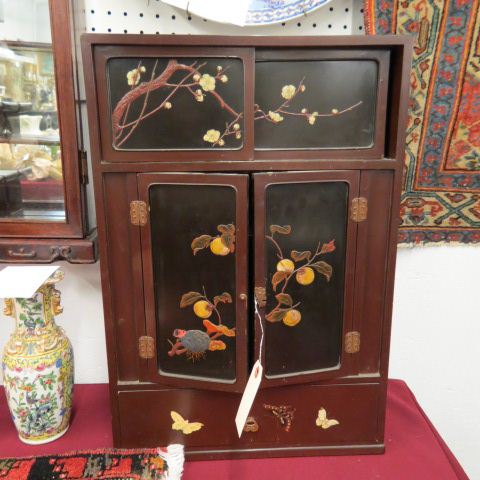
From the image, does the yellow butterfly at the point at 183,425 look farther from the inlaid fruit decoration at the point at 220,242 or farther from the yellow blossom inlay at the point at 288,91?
the yellow blossom inlay at the point at 288,91

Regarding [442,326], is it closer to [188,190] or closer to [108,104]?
[188,190]

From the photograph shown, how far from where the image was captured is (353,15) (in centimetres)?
121

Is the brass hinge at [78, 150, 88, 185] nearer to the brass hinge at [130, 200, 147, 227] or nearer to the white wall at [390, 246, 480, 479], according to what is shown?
the brass hinge at [130, 200, 147, 227]

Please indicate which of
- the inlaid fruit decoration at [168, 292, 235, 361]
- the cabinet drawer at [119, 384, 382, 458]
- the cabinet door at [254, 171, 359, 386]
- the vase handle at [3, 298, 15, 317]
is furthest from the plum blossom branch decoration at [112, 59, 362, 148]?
the cabinet drawer at [119, 384, 382, 458]

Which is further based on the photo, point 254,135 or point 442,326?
point 442,326

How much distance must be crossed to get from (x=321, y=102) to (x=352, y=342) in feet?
1.74

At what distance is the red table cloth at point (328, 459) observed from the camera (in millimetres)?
1056

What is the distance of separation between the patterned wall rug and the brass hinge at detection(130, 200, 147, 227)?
70 cm

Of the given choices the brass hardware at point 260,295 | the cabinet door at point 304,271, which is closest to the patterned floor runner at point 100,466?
the cabinet door at point 304,271

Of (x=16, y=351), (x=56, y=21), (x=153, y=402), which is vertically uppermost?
(x=56, y=21)

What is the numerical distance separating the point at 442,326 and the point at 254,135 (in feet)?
3.07

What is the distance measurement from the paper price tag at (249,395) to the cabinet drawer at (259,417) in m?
0.08

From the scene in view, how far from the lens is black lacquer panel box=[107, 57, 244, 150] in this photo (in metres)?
0.92

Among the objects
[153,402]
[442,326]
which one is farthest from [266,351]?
[442,326]
